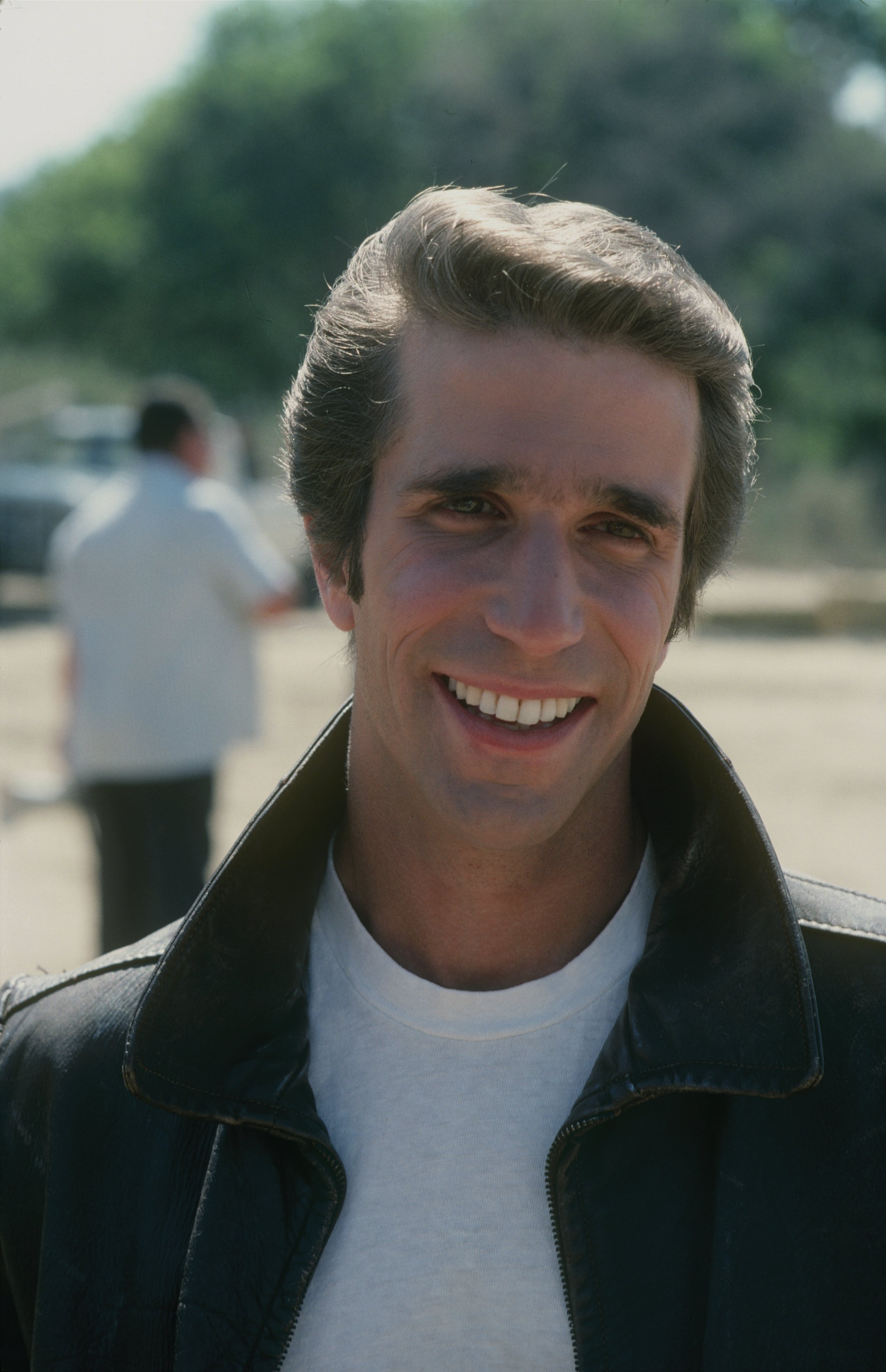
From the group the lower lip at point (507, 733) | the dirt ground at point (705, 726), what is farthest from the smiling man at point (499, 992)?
the dirt ground at point (705, 726)

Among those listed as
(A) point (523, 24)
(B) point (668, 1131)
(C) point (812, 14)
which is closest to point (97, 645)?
(B) point (668, 1131)

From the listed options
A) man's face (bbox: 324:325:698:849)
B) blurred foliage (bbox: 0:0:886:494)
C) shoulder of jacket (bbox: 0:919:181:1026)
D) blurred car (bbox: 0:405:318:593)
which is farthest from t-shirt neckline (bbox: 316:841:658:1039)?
blurred foliage (bbox: 0:0:886:494)

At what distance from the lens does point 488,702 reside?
1679 millimetres

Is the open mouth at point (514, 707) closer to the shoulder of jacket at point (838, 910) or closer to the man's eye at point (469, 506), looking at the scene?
the man's eye at point (469, 506)

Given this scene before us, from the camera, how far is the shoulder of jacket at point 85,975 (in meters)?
1.86

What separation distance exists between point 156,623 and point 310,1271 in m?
3.63

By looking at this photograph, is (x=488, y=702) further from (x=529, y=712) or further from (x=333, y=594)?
(x=333, y=594)

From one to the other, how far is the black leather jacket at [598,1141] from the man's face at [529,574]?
21 cm

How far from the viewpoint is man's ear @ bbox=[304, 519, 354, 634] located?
1975mm

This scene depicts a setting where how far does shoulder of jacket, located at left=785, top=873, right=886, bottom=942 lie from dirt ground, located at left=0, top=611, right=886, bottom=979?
0.79m

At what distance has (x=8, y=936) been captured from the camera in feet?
19.0

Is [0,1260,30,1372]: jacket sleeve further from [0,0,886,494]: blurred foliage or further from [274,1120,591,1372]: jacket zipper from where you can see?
[0,0,886,494]: blurred foliage

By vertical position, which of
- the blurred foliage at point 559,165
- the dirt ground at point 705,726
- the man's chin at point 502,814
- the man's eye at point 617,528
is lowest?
the dirt ground at point 705,726

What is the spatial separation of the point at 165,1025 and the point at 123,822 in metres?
3.37
